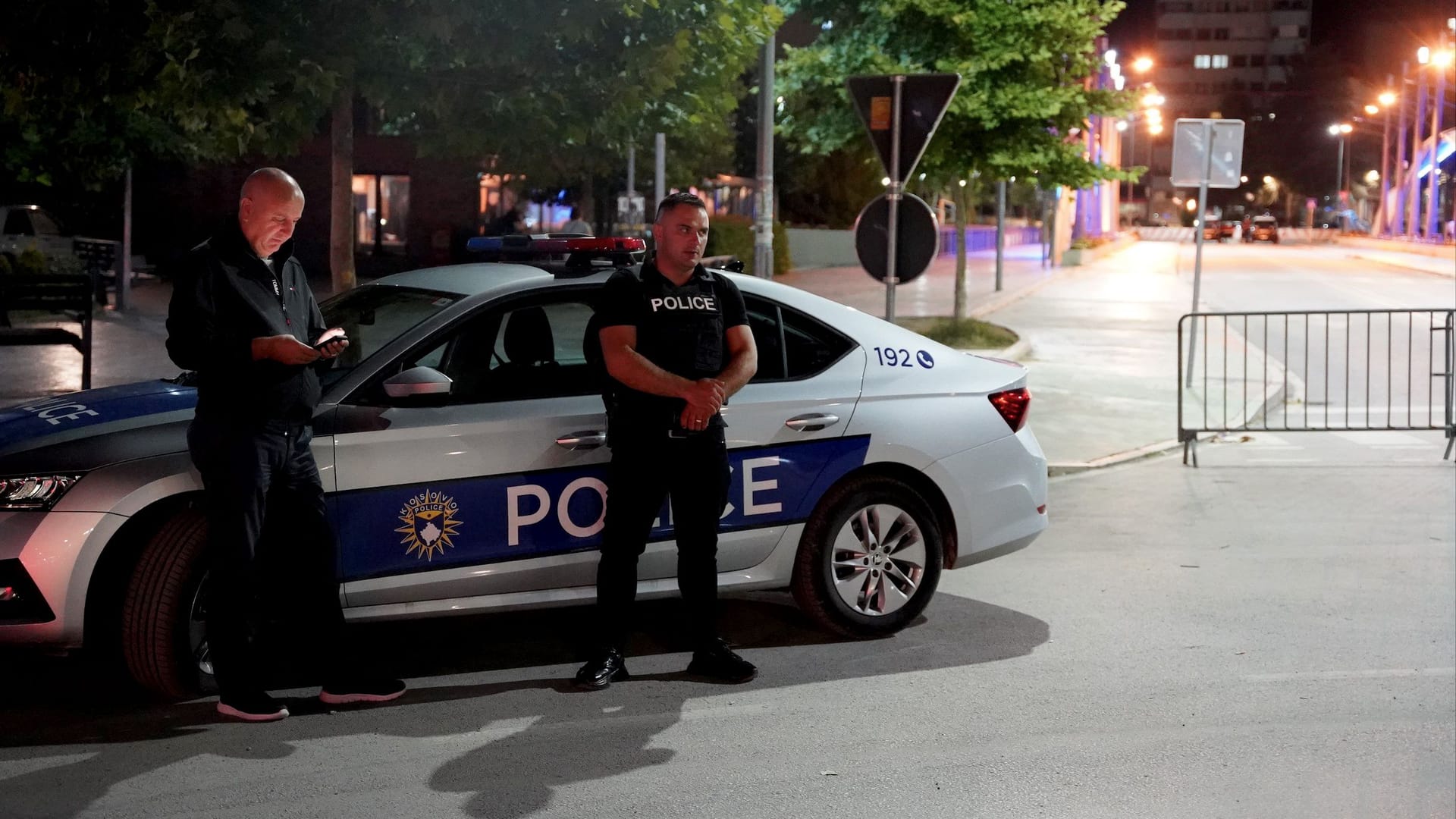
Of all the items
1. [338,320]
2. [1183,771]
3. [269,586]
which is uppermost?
[338,320]

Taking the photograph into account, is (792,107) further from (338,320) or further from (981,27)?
(338,320)

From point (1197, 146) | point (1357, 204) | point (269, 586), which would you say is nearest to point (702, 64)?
point (1197, 146)

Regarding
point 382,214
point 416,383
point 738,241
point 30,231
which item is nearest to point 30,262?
point 30,231

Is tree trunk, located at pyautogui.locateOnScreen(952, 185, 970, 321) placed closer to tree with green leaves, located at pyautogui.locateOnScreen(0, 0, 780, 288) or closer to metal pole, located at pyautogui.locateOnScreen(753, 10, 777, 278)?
metal pole, located at pyautogui.locateOnScreen(753, 10, 777, 278)

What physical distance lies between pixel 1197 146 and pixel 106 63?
9.88m

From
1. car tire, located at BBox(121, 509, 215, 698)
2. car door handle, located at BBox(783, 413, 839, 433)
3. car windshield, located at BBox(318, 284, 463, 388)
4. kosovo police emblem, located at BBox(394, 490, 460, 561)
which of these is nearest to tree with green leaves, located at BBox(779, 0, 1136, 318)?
A: car windshield, located at BBox(318, 284, 463, 388)

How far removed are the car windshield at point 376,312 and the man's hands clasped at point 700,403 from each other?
1.02 metres

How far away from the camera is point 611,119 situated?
13031 millimetres

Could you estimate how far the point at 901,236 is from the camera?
11.2 meters

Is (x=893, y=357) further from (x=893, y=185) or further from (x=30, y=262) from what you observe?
(x=30, y=262)

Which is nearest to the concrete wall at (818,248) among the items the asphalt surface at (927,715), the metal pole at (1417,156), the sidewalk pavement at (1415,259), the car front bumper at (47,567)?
the sidewalk pavement at (1415,259)

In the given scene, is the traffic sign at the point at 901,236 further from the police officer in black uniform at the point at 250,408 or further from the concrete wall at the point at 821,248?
the concrete wall at the point at 821,248

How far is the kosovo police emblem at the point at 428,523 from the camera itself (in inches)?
225

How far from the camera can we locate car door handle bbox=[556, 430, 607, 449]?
5.90 metres
